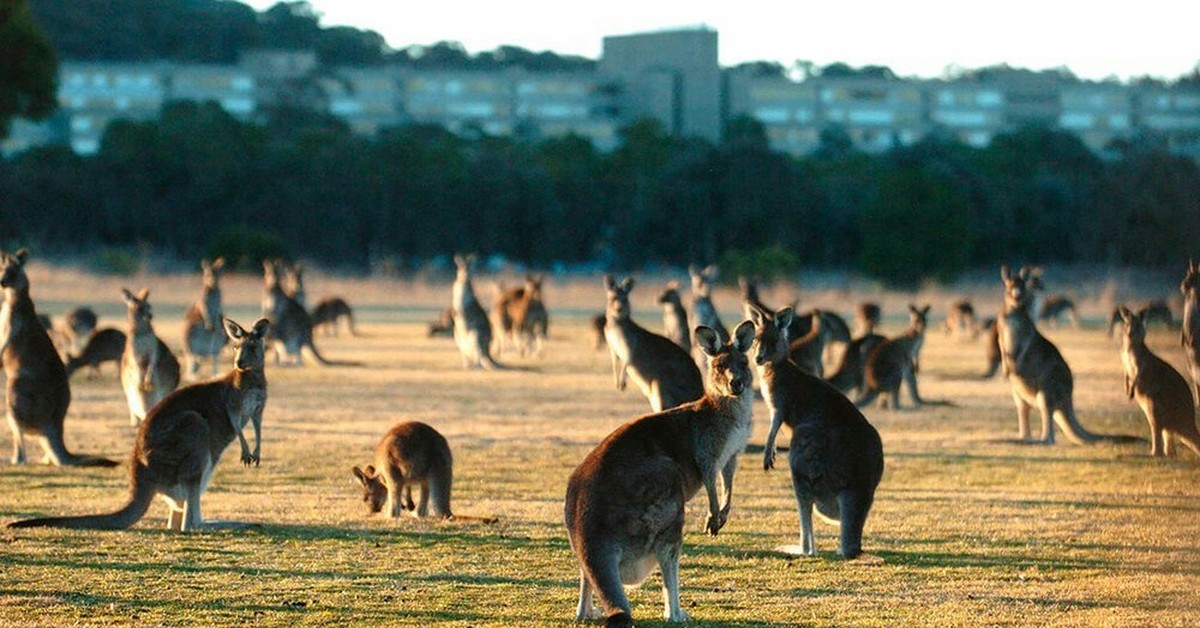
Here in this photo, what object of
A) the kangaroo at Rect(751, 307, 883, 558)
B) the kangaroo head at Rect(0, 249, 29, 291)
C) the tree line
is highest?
the tree line

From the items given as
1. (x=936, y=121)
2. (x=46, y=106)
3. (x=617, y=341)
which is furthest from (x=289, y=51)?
(x=617, y=341)

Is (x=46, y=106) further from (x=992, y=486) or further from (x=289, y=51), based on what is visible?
(x=289, y=51)

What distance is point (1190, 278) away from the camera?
3836 mm

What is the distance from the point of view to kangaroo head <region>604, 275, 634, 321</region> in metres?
15.5

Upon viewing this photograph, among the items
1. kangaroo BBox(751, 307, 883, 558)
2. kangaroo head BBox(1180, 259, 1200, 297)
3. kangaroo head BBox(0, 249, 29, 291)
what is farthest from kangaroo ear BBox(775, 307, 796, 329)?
kangaroo head BBox(0, 249, 29, 291)

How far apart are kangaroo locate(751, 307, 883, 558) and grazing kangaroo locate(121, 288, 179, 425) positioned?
6.71m

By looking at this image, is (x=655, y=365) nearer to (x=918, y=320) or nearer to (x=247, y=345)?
(x=247, y=345)

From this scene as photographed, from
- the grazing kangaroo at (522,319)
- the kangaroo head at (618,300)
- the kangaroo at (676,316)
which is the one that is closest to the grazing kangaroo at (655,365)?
the kangaroo head at (618,300)

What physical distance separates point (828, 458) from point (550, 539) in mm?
1627

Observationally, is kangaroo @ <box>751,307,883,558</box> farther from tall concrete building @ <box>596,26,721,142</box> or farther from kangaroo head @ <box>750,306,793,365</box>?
tall concrete building @ <box>596,26,721,142</box>

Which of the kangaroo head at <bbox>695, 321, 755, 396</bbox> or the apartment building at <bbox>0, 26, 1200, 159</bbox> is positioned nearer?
the kangaroo head at <bbox>695, 321, 755, 396</bbox>

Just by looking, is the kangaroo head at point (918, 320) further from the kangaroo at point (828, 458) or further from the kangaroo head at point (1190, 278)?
the kangaroo head at point (1190, 278)

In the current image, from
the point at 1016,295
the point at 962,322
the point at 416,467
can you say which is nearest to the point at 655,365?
the point at 1016,295

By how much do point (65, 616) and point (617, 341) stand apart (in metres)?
7.73
